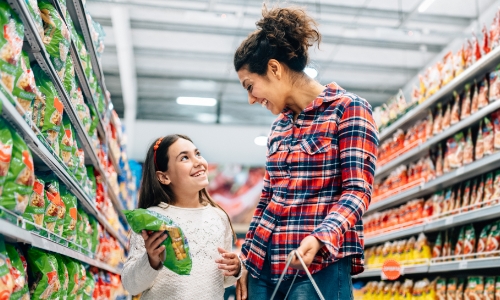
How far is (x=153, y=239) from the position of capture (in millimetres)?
1693

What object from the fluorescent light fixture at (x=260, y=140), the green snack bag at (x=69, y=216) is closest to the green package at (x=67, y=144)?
the green snack bag at (x=69, y=216)

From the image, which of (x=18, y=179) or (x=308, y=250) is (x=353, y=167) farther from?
(x=18, y=179)

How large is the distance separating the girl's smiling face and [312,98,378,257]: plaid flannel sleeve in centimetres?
75

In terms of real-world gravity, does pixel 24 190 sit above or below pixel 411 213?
below

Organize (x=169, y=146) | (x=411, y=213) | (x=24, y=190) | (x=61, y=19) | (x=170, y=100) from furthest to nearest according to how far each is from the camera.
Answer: (x=170, y=100) → (x=411, y=213) → (x=169, y=146) → (x=61, y=19) → (x=24, y=190)

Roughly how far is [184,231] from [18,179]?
752 millimetres

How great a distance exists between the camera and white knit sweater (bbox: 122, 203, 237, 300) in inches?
75.0

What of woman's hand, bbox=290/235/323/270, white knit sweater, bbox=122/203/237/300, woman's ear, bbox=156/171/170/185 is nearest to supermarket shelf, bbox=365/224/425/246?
white knit sweater, bbox=122/203/237/300

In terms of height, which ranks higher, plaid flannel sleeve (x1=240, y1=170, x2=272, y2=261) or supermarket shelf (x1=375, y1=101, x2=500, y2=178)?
supermarket shelf (x1=375, y1=101, x2=500, y2=178)

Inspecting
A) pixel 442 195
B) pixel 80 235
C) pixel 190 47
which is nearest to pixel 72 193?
pixel 80 235

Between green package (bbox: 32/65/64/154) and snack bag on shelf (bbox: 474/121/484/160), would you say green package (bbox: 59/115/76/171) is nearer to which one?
green package (bbox: 32/65/64/154)

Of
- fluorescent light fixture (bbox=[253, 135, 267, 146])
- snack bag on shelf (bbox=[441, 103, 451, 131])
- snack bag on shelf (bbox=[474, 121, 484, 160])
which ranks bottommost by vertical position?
snack bag on shelf (bbox=[474, 121, 484, 160])

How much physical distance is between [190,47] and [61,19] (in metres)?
6.44

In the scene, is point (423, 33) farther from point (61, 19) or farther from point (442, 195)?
point (61, 19)
